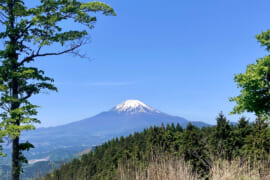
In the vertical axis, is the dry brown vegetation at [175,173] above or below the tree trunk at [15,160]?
above

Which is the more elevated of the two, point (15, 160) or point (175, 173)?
point (175, 173)

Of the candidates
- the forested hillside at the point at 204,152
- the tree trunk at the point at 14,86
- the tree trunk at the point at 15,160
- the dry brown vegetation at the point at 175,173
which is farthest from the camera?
the tree trunk at the point at 14,86

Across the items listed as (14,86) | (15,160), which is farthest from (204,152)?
(14,86)

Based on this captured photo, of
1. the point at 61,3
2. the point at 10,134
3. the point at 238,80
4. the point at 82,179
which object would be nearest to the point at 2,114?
the point at 10,134

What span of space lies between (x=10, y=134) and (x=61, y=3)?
425 inches

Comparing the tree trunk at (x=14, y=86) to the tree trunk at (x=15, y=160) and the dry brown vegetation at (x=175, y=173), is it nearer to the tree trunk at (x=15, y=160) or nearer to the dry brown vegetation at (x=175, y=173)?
the tree trunk at (x=15, y=160)

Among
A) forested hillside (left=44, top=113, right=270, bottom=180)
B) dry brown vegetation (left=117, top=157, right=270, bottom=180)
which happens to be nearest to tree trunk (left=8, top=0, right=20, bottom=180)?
forested hillside (left=44, top=113, right=270, bottom=180)

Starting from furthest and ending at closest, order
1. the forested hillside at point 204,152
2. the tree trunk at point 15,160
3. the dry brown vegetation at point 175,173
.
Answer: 1. the tree trunk at point 15,160
2. the forested hillside at point 204,152
3. the dry brown vegetation at point 175,173

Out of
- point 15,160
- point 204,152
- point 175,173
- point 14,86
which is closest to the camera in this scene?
point 175,173

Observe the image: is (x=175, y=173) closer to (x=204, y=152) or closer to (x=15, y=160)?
(x=204, y=152)

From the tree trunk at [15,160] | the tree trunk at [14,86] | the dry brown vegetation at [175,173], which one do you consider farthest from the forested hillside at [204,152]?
the tree trunk at [14,86]

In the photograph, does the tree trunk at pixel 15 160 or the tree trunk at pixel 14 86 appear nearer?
the tree trunk at pixel 15 160

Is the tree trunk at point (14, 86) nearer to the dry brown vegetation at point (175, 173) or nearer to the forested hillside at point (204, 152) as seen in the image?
the forested hillside at point (204, 152)

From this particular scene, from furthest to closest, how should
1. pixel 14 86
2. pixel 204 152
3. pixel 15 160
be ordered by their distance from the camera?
pixel 14 86, pixel 15 160, pixel 204 152
